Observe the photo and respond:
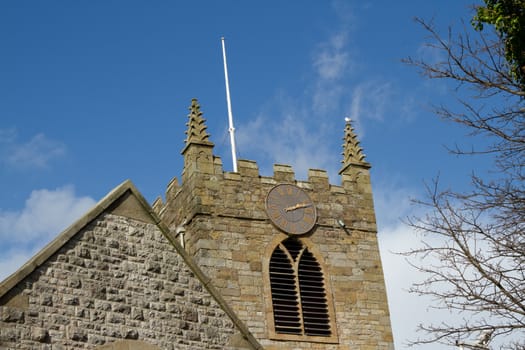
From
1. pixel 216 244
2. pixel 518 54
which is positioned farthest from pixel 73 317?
pixel 216 244

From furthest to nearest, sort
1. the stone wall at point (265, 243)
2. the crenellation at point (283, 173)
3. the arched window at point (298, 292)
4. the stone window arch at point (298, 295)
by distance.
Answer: the crenellation at point (283, 173)
the arched window at point (298, 292)
the stone window arch at point (298, 295)
the stone wall at point (265, 243)

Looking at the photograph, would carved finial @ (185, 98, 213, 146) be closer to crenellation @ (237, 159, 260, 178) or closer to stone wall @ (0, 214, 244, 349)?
crenellation @ (237, 159, 260, 178)

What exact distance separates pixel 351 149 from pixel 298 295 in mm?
5665

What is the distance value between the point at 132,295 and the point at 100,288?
48cm

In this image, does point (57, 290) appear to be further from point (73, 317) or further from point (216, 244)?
point (216, 244)

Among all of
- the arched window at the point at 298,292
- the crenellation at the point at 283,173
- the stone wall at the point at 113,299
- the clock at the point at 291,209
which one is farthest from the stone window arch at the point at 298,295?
the stone wall at the point at 113,299

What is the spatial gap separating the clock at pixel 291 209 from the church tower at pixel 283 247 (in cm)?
3

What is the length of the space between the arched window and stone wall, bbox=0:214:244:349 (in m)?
12.8

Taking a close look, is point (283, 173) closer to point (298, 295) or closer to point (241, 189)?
point (241, 189)

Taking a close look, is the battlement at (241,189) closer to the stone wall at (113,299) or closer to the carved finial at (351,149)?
the carved finial at (351,149)

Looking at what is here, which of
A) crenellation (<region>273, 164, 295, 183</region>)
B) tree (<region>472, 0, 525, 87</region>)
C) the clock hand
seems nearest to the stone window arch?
the clock hand

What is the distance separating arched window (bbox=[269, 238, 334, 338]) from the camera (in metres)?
27.9

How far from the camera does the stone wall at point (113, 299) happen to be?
13.4 m

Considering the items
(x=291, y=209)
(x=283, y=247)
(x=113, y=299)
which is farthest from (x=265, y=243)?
(x=113, y=299)
